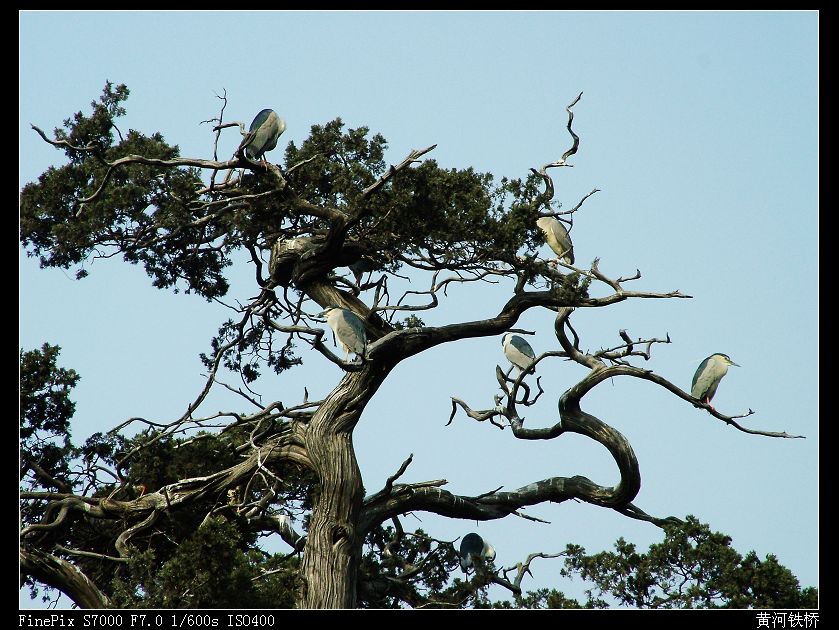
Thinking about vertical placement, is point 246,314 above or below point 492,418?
above

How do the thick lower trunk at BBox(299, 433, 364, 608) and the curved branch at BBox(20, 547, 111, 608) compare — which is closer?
the curved branch at BBox(20, 547, 111, 608)

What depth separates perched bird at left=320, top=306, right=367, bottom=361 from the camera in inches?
463

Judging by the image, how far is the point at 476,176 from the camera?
37.9 feet

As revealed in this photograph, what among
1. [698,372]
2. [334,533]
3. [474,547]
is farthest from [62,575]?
[698,372]

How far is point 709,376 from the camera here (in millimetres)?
12047

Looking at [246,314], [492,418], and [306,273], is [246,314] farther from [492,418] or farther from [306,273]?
[492,418]

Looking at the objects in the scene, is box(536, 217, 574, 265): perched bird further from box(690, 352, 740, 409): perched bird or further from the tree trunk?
the tree trunk

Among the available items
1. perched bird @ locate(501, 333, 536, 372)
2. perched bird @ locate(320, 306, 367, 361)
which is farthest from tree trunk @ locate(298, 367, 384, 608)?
perched bird @ locate(501, 333, 536, 372)

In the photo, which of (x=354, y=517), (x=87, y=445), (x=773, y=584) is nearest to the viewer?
(x=773, y=584)

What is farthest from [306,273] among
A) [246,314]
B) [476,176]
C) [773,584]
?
[773,584]

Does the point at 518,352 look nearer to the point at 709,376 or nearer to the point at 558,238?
the point at 558,238

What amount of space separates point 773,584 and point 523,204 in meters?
3.92

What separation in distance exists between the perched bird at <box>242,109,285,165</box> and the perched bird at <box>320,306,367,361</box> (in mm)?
1548

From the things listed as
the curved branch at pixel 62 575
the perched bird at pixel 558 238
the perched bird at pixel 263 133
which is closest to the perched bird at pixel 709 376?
the perched bird at pixel 558 238
